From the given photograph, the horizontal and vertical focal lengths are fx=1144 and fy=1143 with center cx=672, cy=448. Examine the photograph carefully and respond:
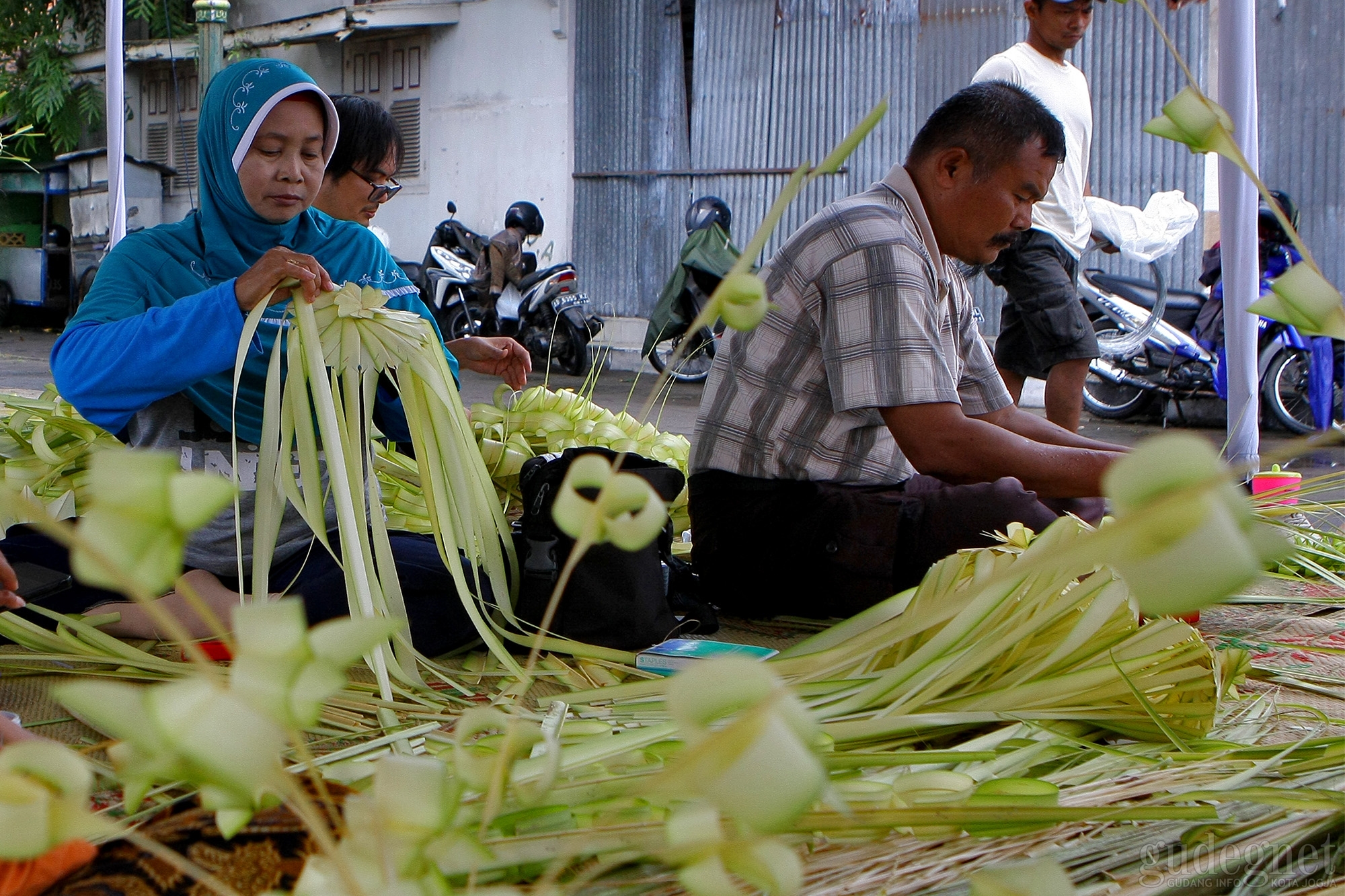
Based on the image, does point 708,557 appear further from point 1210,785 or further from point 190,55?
point 190,55

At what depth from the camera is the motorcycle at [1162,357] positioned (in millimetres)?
5316

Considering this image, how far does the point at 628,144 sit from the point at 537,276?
1.21m

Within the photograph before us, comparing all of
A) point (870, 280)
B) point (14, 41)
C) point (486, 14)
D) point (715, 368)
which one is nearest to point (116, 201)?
point (715, 368)

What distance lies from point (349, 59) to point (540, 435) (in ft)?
27.3

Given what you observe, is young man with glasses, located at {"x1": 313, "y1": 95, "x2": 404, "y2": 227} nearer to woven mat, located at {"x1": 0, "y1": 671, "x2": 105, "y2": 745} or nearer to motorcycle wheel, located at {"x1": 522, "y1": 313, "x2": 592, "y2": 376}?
woven mat, located at {"x1": 0, "y1": 671, "x2": 105, "y2": 745}

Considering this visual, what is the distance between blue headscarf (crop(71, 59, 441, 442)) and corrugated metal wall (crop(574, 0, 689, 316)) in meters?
6.43

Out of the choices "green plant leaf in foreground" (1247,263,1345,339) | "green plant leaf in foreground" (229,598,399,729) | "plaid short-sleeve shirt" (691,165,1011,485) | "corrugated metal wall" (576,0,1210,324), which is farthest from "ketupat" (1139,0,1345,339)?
"corrugated metal wall" (576,0,1210,324)

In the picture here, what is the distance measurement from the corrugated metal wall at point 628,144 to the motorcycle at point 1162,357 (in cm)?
339

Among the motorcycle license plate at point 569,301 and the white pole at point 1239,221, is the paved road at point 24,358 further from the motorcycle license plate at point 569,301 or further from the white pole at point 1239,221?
the white pole at point 1239,221

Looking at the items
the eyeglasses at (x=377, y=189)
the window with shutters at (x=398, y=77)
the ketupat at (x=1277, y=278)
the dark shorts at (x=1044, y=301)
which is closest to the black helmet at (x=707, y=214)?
the window with shutters at (x=398, y=77)

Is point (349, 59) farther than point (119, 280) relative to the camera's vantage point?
Yes

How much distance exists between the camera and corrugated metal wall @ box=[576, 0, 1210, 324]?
6.53m

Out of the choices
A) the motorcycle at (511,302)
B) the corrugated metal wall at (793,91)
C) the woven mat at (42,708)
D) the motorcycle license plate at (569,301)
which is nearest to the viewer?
the woven mat at (42,708)

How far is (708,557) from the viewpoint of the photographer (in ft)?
7.13
